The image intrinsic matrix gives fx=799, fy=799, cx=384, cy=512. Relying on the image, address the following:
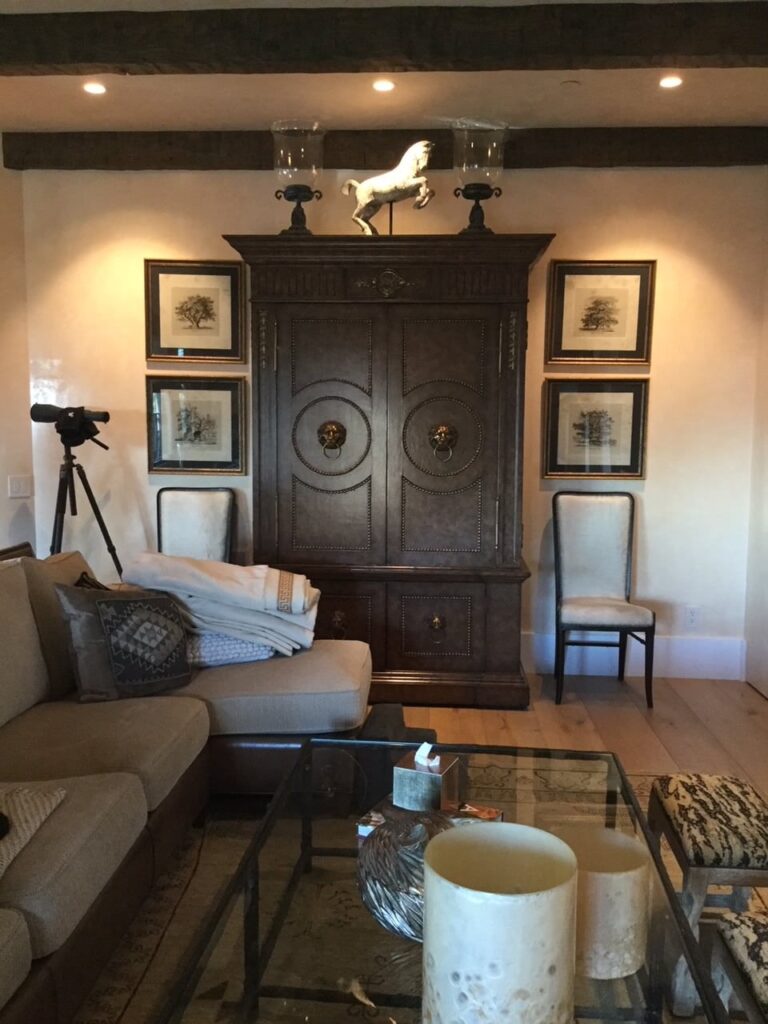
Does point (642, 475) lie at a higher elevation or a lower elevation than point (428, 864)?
higher

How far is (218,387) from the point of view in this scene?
414 centimetres

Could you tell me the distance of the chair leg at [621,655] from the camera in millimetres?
3900

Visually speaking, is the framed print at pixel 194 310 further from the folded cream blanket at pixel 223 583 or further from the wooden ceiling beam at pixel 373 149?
the folded cream blanket at pixel 223 583

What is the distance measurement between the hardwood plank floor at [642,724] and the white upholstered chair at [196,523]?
4.17 ft

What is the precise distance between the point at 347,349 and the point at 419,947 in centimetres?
269

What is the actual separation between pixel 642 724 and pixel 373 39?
115 inches

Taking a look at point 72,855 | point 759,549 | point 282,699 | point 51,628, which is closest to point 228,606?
point 282,699

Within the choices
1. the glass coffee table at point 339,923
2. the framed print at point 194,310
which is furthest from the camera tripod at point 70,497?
the glass coffee table at point 339,923

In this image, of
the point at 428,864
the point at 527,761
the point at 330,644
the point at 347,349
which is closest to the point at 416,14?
the point at 347,349

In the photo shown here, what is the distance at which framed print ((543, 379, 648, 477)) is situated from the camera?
403 cm

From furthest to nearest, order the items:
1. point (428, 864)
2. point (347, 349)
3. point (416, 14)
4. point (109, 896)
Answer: point (347, 349) → point (416, 14) → point (109, 896) → point (428, 864)

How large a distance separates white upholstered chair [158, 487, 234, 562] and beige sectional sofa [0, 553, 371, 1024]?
1166 millimetres

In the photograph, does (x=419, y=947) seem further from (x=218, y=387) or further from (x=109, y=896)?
(x=218, y=387)

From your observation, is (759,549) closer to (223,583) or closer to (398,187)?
(398,187)
